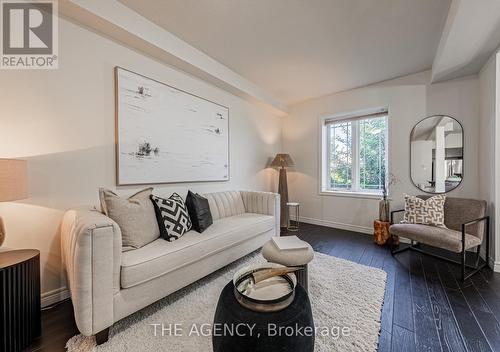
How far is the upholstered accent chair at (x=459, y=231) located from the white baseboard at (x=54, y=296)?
11.3 ft

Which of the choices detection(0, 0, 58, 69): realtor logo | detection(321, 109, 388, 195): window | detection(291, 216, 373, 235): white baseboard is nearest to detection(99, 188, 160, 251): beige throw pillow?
detection(0, 0, 58, 69): realtor logo

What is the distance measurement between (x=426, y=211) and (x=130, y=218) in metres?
3.35

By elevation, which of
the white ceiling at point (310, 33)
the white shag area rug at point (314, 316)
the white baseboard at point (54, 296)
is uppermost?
the white ceiling at point (310, 33)

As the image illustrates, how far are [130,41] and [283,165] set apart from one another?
2936mm

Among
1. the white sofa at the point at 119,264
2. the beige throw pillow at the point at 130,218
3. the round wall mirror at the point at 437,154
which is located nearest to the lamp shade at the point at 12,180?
the white sofa at the point at 119,264

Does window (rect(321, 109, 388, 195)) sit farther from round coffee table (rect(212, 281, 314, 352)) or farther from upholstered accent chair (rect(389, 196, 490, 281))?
round coffee table (rect(212, 281, 314, 352))

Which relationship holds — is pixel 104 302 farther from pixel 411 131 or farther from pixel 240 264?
pixel 411 131

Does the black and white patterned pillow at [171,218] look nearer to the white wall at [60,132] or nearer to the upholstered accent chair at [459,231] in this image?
the white wall at [60,132]

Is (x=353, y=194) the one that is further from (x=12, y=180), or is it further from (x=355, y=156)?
(x=12, y=180)

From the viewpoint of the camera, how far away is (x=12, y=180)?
4.20 ft

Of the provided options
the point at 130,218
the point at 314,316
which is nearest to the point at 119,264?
the point at 130,218

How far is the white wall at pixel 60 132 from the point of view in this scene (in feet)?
5.19

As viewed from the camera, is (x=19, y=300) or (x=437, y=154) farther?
(x=437, y=154)

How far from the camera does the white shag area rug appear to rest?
130cm
